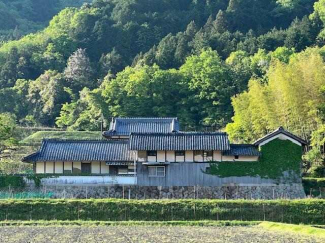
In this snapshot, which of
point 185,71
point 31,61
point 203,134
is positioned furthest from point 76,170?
point 31,61

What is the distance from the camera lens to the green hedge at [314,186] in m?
34.2

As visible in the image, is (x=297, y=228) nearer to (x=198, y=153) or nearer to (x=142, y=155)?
(x=198, y=153)

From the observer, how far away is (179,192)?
113 ft

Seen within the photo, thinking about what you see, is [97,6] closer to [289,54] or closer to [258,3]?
[258,3]

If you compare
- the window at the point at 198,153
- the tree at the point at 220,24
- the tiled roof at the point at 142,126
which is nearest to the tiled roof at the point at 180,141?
the window at the point at 198,153

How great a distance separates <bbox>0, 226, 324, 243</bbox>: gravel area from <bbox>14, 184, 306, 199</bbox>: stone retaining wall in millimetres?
7384

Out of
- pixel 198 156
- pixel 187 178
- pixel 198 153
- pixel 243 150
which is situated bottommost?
pixel 187 178

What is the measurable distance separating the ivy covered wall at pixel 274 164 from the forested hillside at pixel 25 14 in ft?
217

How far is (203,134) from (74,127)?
2479 centimetres

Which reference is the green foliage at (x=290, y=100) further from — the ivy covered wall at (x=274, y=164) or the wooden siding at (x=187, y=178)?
the wooden siding at (x=187, y=178)

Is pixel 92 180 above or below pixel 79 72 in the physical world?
below

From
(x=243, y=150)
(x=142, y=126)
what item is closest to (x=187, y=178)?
(x=243, y=150)

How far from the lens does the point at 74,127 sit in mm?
58438

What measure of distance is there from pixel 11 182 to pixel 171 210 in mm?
9531
